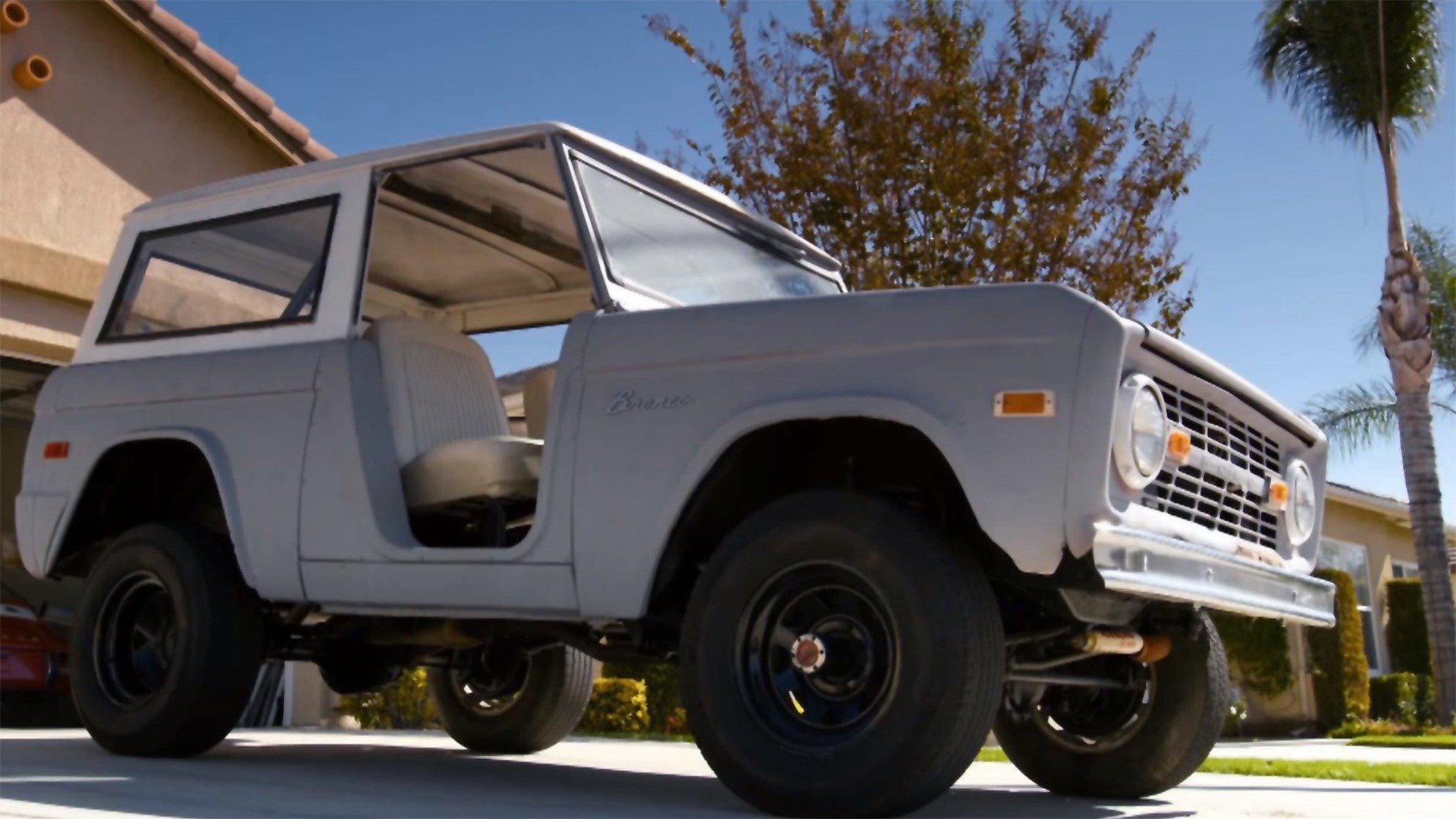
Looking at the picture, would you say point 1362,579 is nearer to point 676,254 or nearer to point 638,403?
point 676,254

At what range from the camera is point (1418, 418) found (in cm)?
1808

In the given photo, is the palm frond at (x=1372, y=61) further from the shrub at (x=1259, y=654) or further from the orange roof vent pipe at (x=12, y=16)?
the orange roof vent pipe at (x=12, y=16)

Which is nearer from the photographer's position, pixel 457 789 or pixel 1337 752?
pixel 457 789

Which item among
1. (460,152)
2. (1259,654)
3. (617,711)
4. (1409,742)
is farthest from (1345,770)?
(1259,654)

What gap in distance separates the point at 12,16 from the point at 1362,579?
66.6 ft

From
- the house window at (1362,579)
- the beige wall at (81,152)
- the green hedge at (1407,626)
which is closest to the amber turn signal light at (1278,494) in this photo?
the beige wall at (81,152)

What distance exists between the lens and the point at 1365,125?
1839 centimetres

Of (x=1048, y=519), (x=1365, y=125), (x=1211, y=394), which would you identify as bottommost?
(x=1048, y=519)

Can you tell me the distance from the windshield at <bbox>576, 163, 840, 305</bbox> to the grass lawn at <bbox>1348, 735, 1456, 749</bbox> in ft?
31.3

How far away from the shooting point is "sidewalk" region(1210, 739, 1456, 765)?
1000 centimetres

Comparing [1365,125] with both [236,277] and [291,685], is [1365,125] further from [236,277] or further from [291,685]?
[236,277]

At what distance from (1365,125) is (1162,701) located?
15.3 metres

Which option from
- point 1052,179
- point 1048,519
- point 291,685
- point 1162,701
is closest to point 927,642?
point 1048,519

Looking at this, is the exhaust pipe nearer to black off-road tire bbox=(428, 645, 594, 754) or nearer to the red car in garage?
black off-road tire bbox=(428, 645, 594, 754)
